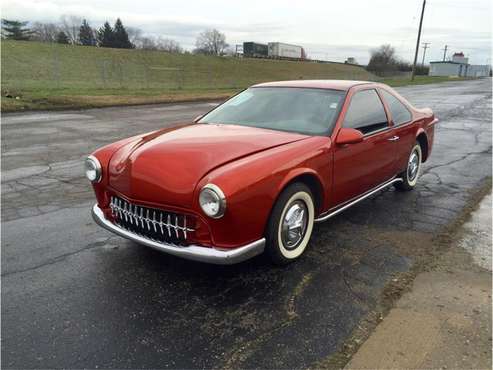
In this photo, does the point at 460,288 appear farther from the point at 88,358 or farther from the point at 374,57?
the point at 374,57

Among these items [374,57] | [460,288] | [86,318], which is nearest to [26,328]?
[86,318]

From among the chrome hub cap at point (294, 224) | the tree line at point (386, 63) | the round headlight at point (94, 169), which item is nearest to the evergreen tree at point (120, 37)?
the tree line at point (386, 63)

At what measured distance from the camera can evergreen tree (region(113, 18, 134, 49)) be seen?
73.6 meters

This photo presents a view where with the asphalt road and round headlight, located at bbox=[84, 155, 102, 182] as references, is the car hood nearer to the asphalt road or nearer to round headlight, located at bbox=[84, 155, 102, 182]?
round headlight, located at bbox=[84, 155, 102, 182]

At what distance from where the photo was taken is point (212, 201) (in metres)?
2.94

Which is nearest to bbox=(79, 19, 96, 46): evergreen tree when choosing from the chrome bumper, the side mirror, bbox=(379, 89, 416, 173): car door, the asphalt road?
the asphalt road

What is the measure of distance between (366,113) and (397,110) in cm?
95

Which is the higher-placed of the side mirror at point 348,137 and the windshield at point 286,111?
the windshield at point 286,111

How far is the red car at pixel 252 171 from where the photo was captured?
3037 mm

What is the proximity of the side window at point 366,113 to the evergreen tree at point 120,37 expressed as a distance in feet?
245

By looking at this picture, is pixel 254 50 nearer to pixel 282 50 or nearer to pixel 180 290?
pixel 282 50

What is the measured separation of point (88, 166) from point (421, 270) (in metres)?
3.03

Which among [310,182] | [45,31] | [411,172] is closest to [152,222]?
[310,182]

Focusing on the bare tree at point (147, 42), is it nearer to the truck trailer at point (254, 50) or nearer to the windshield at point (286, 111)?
the truck trailer at point (254, 50)
